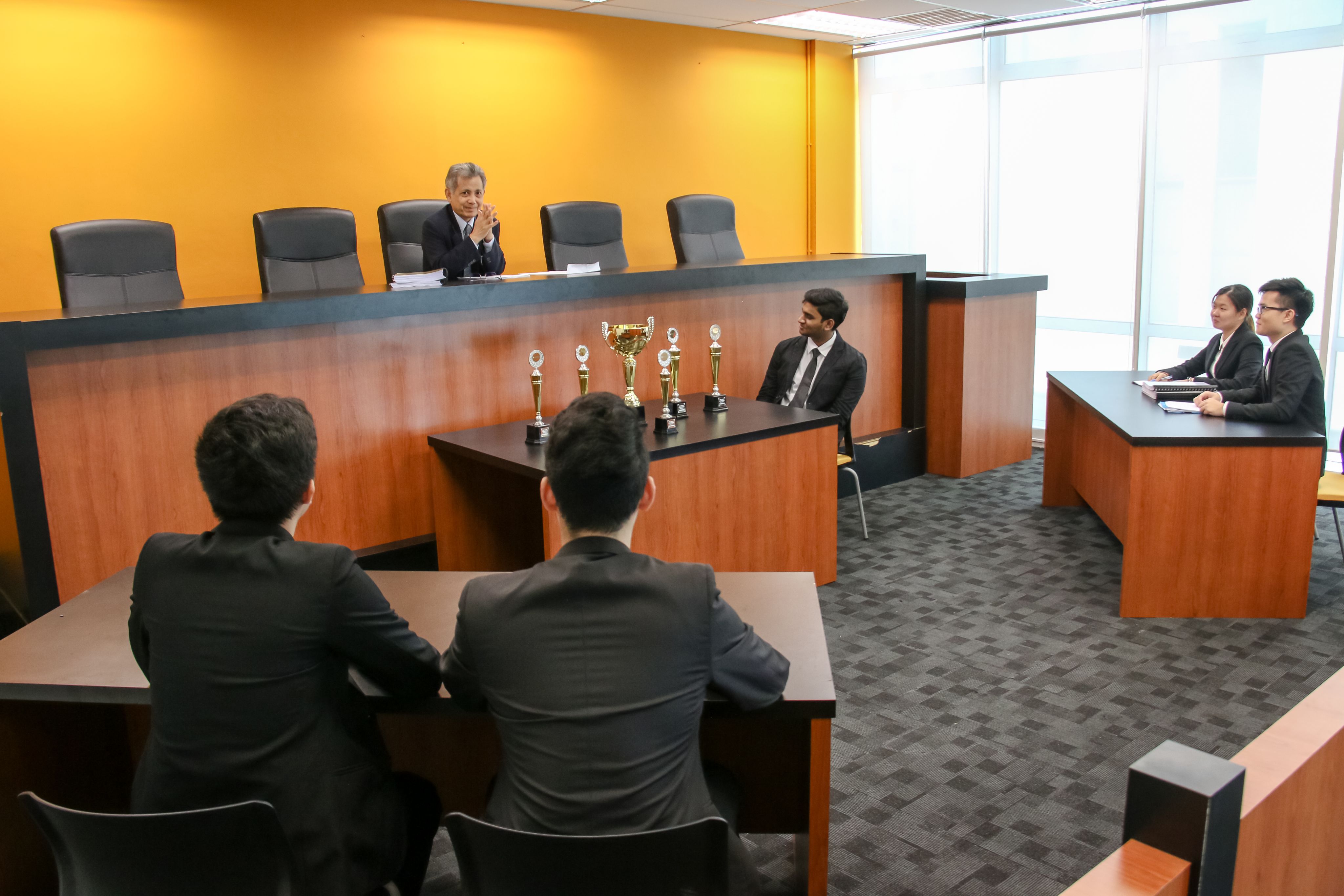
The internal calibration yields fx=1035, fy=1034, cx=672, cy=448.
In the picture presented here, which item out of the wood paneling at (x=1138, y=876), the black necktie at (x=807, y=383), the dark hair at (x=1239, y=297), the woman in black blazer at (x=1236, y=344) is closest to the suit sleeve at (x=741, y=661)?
the wood paneling at (x=1138, y=876)

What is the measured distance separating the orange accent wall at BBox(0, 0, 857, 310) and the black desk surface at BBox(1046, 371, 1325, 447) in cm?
355

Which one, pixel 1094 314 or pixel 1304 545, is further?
pixel 1094 314

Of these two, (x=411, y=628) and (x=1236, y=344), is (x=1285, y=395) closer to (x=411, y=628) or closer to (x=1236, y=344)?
(x=1236, y=344)

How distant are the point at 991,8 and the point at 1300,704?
5.78m

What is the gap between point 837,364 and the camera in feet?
14.2

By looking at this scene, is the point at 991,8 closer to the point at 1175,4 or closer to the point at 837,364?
the point at 1175,4

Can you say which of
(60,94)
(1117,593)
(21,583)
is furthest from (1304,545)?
(60,94)

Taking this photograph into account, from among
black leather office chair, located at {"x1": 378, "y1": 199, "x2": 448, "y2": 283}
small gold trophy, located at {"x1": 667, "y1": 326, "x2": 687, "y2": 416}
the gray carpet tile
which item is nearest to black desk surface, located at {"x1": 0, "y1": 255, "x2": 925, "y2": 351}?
small gold trophy, located at {"x1": 667, "y1": 326, "x2": 687, "y2": 416}

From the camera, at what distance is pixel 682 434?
3543 millimetres

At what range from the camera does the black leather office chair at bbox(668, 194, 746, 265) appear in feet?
17.3

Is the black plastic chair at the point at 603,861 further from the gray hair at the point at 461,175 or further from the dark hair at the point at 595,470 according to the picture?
the gray hair at the point at 461,175

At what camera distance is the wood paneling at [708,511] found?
3.42 metres

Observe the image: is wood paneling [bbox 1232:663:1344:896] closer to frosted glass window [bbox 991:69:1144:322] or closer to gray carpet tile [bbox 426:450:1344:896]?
gray carpet tile [bbox 426:450:1344:896]

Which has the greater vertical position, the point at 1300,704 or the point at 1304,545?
the point at 1300,704
